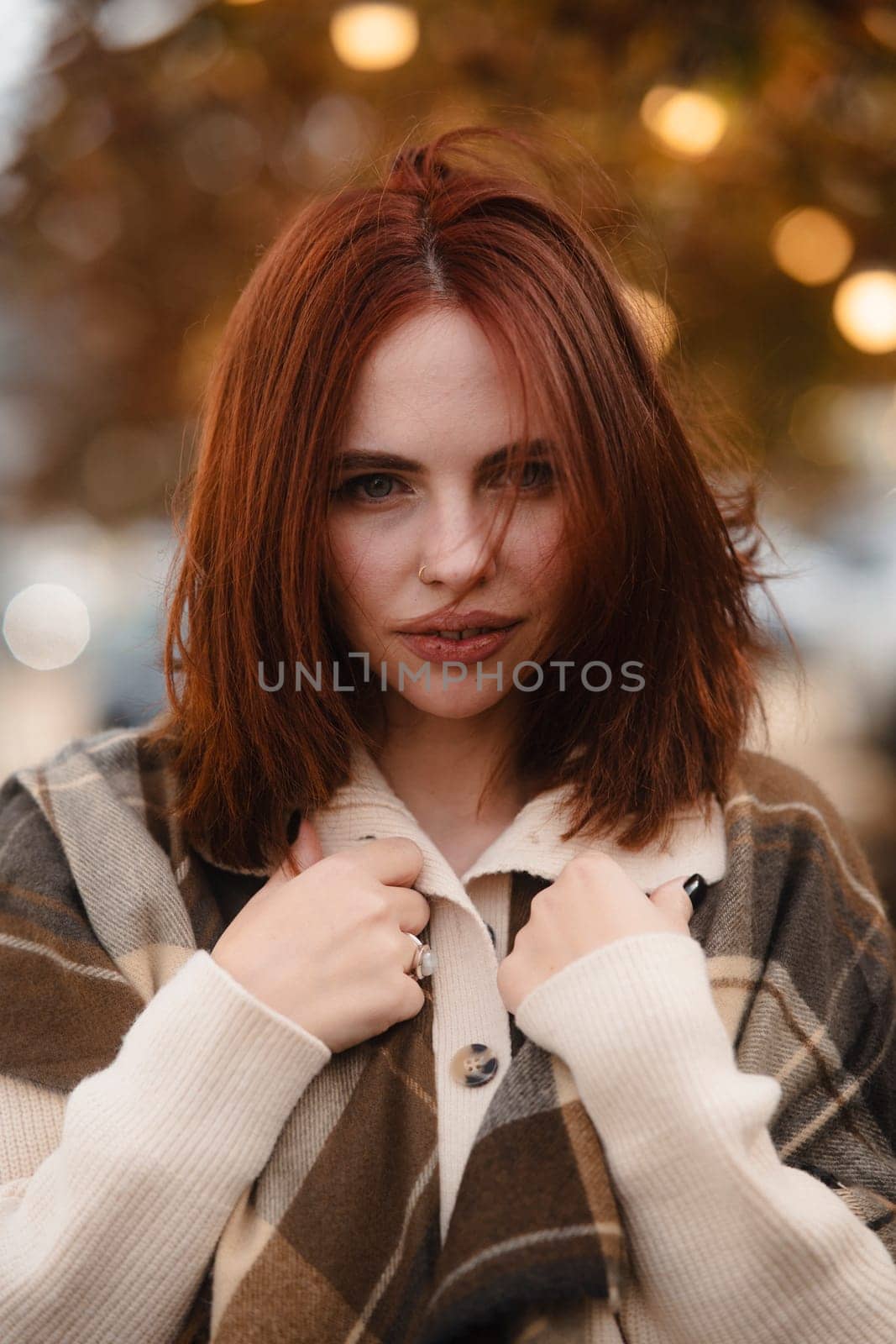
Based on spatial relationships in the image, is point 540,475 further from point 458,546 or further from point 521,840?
point 521,840

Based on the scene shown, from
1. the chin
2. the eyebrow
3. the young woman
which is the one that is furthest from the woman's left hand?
the eyebrow

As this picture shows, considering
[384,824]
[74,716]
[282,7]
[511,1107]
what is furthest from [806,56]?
[74,716]

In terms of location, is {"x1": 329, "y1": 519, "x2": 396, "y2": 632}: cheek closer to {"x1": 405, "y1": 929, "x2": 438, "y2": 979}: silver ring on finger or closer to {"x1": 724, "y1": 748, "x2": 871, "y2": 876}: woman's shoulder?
{"x1": 405, "y1": 929, "x2": 438, "y2": 979}: silver ring on finger

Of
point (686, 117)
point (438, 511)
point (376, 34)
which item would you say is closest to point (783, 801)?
point (438, 511)

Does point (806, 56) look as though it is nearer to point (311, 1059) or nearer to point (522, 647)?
point (522, 647)

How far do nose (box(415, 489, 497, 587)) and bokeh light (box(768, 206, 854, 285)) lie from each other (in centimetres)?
136

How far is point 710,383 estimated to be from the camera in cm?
207

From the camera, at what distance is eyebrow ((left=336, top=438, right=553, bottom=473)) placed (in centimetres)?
115

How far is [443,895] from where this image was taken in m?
1.20

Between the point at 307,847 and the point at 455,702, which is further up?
the point at 455,702

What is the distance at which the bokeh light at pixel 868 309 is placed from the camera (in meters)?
2.11

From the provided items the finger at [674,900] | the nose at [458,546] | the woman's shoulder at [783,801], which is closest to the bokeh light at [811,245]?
the woman's shoulder at [783,801]

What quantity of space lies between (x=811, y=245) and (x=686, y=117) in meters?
0.36

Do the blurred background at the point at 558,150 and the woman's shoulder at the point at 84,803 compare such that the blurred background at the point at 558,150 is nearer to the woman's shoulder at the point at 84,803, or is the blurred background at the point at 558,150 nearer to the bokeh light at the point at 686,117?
the bokeh light at the point at 686,117
